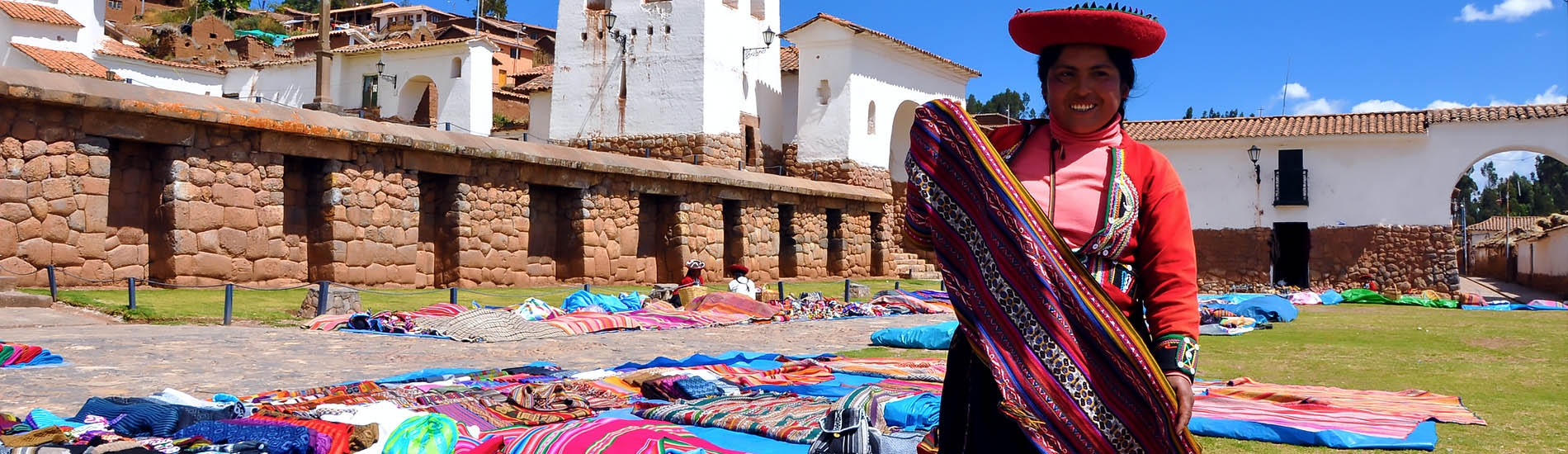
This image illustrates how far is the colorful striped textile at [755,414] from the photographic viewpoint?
4.83 meters

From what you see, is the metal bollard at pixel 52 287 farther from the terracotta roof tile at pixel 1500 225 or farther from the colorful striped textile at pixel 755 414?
the terracotta roof tile at pixel 1500 225

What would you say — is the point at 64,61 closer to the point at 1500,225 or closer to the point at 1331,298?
the point at 1331,298

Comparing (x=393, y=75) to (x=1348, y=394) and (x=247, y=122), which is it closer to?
(x=247, y=122)

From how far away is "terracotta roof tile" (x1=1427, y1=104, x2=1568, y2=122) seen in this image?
88.5ft

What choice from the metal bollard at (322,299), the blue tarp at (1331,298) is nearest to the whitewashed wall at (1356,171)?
the blue tarp at (1331,298)

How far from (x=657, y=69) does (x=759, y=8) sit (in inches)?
143

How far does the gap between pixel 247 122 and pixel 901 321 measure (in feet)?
25.0

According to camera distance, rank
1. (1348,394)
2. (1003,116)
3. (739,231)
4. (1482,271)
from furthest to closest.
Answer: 1. (1482,271)
2. (1003,116)
3. (739,231)
4. (1348,394)

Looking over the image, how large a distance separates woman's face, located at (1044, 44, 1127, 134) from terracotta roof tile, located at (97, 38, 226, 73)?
3839cm

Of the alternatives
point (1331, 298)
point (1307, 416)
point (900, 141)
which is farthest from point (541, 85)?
point (1307, 416)

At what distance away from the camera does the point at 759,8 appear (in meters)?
30.6

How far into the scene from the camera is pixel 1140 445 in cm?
247

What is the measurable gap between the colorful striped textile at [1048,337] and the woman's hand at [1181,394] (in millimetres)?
16

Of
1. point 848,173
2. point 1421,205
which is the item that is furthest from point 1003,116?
point 1421,205
